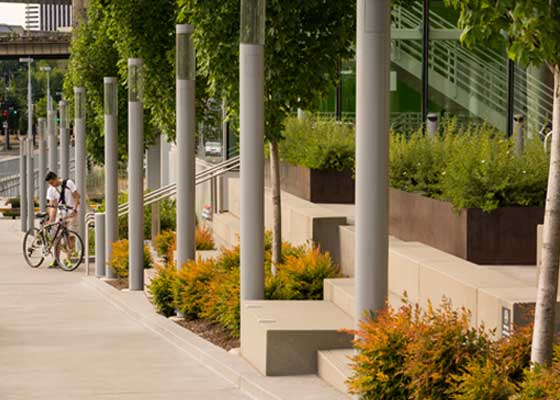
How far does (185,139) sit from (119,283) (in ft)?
20.4

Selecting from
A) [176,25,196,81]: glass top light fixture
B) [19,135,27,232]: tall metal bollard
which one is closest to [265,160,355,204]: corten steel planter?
[176,25,196,81]: glass top light fixture

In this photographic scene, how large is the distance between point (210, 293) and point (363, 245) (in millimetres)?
5269

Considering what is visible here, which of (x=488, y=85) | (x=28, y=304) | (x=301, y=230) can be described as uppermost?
(x=488, y=85)

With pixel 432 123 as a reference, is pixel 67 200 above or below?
below

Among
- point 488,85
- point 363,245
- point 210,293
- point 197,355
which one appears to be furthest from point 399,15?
point 363,245

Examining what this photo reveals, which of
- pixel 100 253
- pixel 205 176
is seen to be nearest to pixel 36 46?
pixel 205 176

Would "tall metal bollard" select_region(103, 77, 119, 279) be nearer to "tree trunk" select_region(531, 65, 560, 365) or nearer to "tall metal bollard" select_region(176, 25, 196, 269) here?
"tall metal bollard" select_region(176, 25, 196, 269)

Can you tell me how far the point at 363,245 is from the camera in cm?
1009

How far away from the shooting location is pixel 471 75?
21.4 meters

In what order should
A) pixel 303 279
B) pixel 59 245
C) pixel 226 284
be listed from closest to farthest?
1. pixel 303 279
2. pixel 226 284
3. pixel 59 245

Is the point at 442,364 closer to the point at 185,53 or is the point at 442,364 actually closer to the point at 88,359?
the point at 88,359

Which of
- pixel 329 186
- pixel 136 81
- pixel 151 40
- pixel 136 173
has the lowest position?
pixel 329 186

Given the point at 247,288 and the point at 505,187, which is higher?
the point at 505,187

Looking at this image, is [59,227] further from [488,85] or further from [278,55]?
[278,55]
